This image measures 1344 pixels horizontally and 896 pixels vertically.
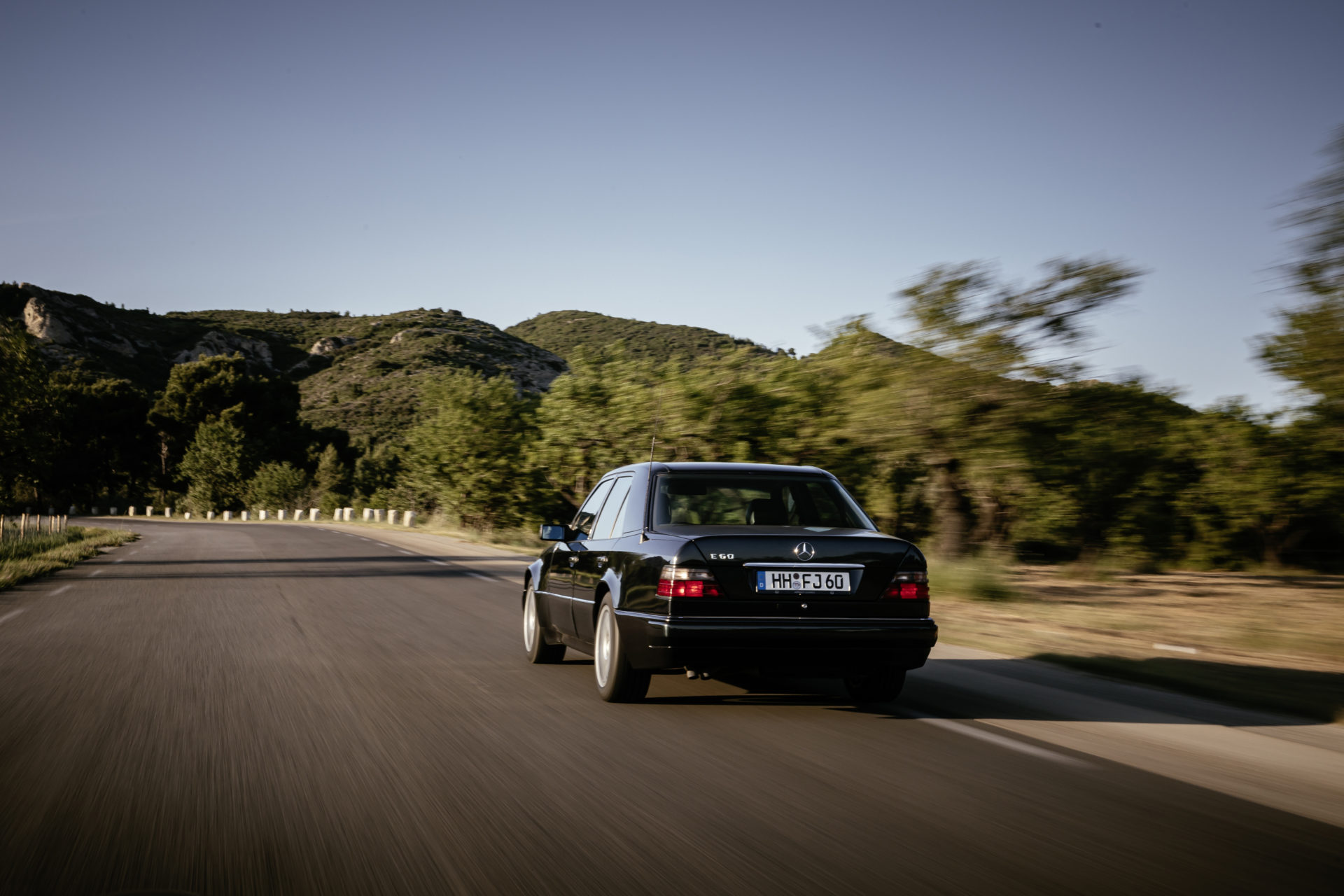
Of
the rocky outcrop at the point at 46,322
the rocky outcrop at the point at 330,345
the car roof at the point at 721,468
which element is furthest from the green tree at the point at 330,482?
the car roof at the point at 721,468

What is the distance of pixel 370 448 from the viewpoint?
8619cm

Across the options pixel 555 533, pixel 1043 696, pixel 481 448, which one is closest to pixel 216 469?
pixel 481 448

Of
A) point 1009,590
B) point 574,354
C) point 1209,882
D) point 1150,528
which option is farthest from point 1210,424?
point 1209,882

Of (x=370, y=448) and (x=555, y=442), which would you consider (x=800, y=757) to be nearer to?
(x=555, y=442)

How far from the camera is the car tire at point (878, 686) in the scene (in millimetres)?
7289

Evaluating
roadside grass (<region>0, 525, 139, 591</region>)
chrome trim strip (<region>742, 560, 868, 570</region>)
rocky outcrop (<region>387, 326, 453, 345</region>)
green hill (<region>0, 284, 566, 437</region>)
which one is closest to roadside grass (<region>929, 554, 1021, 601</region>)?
chrome trim strip (<region>742, 560, 868, 570</region>)

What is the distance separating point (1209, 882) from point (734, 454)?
890 inches

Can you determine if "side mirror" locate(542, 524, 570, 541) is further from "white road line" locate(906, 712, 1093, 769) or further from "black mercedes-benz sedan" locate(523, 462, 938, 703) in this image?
"white road line" locate(906, 712, 1093, 769)

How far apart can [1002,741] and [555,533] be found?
12.4ft

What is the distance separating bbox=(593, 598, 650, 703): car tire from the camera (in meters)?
7.07

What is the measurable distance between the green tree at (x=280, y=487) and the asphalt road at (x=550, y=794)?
70.6m

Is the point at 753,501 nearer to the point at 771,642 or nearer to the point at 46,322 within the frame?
the point at 771,642

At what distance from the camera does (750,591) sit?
21.5 feet

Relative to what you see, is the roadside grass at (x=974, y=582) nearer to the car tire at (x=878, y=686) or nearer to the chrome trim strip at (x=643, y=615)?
the car tire at (x=878, y=686)
